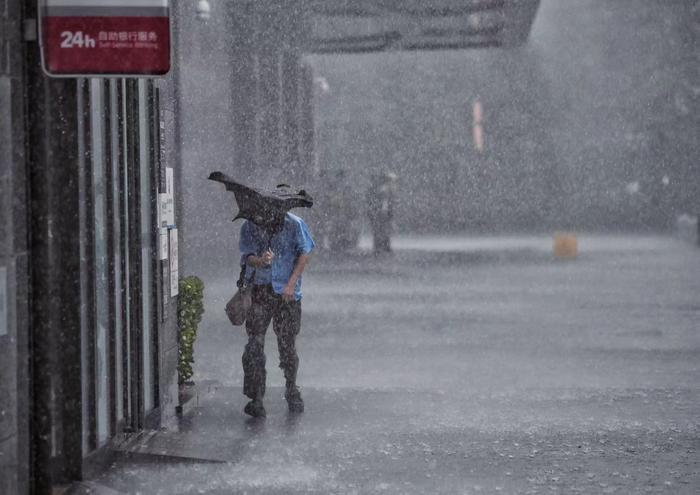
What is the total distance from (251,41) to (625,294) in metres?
15.0

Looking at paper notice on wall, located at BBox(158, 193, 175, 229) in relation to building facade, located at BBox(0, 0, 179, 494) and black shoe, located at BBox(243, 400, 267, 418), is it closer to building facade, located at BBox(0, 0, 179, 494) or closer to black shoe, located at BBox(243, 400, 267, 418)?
building facade, located at BBox(0, 0, 179, 494)

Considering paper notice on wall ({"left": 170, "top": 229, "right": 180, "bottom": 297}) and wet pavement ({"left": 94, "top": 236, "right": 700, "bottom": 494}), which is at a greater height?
paper notice on wall ({"left": 170, "top": 229, "right": 180, "bottom": 297})

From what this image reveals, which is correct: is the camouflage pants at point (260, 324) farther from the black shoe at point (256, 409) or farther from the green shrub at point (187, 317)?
the green shrub at point (187, 317)

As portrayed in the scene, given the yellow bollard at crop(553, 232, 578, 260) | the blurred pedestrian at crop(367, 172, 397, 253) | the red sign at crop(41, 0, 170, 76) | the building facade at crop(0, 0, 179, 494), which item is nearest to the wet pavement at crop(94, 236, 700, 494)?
the building facade at crop(0, 0, 179, 494)

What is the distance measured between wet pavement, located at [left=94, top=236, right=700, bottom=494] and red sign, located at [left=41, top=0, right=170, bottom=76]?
7.81ft

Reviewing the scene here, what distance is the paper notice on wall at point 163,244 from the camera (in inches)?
299

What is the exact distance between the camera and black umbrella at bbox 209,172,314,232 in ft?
26.3

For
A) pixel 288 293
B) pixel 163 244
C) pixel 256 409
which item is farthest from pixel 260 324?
pixel 163 244

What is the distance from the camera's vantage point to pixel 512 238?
40.2m

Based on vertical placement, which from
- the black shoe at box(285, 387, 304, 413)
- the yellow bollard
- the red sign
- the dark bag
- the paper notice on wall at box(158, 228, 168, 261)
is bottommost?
the black shoe at box(285, 387, 304, 413)

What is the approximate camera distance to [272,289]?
8.25 metres

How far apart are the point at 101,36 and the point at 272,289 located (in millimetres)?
3486

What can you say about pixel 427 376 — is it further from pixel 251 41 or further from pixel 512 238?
pixel 512 238

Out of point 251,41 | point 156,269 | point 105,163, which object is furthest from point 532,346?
point 251,41
